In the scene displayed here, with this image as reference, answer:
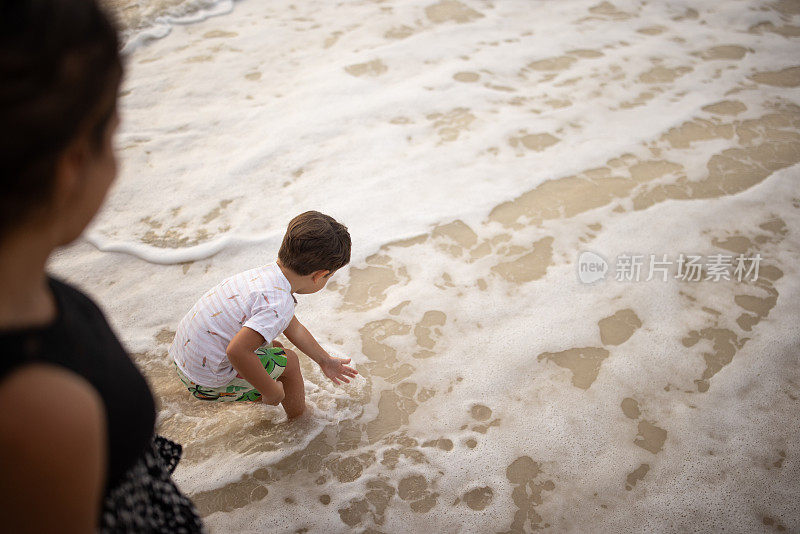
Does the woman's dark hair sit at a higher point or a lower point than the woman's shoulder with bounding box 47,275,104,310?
higher

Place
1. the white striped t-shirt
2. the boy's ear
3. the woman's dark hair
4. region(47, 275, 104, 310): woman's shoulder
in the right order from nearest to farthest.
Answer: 1. the woman's dark hair
2. region(47, 275, 104, 310): woman's shoulder
3. the white striped t-shirt
4. the boy's ear

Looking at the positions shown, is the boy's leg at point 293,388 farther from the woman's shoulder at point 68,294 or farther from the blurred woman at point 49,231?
the blurred woman at point 49,231

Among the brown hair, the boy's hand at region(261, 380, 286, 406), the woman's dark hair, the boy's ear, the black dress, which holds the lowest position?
the boy's hand at region(261, 380, 286, 406)

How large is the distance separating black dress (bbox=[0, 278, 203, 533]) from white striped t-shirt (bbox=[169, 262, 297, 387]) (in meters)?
0.91

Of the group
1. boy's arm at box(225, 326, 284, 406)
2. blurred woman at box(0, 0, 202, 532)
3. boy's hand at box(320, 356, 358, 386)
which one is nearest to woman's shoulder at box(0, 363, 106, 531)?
blurred woman at box(0, 0, 202, 532)

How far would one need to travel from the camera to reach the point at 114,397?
93 cm

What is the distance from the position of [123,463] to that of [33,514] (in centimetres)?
27

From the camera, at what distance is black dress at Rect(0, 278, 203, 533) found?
31.4 inches

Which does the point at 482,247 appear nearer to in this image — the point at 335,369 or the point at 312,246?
the point at 335,369

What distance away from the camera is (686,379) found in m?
2.81

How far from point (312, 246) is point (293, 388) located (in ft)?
2.38

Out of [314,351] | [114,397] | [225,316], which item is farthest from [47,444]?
[314,351]

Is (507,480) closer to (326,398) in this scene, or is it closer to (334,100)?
(326,398)

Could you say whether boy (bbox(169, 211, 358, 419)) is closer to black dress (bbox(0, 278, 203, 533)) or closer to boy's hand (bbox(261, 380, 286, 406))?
boy's hand (bbox(261, 380, 286, 406))
